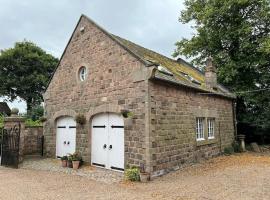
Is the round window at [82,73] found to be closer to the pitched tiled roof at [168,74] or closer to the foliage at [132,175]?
the pitched tiled roof at [168,74]

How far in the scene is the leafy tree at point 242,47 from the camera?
1831cm

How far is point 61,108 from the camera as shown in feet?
44.5

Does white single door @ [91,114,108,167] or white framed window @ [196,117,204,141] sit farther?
white framed window @ [196,117,204,141]

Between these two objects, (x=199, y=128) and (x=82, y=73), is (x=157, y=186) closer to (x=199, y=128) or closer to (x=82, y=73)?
(x=199, y=128)

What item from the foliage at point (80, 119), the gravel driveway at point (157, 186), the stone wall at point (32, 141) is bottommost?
the gravel driveway at point (157, 186)

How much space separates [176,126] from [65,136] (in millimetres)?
6172

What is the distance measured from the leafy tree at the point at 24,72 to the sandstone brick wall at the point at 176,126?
2470 centimetres

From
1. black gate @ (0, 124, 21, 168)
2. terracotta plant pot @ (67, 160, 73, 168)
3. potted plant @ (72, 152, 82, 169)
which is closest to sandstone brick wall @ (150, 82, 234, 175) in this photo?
potted plant @ (72, 152, 82, 169)

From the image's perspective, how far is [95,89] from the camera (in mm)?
11648

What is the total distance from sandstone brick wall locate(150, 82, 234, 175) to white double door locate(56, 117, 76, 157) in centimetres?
510

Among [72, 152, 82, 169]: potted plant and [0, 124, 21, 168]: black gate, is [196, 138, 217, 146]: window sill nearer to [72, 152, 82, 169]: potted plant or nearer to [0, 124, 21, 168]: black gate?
[72, 152, 82, 169]: potted plant

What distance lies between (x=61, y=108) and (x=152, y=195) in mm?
8215

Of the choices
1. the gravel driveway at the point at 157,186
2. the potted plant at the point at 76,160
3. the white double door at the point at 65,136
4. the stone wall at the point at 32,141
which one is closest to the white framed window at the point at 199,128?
the gravel driveway at the point at 157,186

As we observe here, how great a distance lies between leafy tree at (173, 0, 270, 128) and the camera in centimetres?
1831
